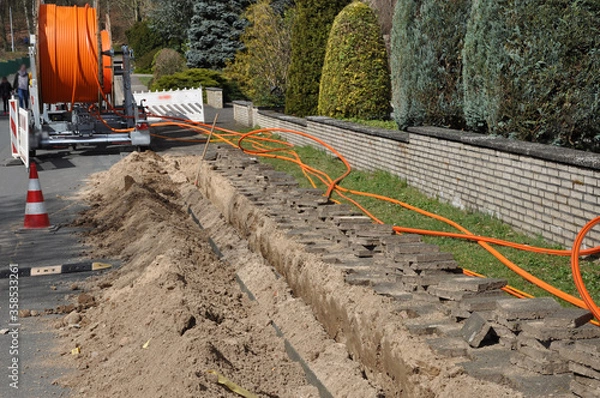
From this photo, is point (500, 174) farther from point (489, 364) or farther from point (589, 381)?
point (589, 381)

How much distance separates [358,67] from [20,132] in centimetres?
705

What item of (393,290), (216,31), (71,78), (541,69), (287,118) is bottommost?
(393,290)

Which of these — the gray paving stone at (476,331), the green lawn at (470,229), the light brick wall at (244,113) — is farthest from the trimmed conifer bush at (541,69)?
the light brick wall at (244,113)

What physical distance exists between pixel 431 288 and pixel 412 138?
5.48m

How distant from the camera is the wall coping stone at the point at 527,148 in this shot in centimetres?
666

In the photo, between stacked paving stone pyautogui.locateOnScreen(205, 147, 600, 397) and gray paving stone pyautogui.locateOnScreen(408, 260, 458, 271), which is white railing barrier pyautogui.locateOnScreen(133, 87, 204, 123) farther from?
gray paving stone pyautogui.locateOnScreen(408, 260, 458, 271)

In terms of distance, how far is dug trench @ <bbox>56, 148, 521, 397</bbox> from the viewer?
468 cm

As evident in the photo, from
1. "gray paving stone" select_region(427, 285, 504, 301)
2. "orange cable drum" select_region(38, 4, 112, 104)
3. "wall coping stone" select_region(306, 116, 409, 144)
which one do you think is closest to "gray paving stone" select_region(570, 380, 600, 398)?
"gray paving stone" select_region(427, 285, 504, 301)

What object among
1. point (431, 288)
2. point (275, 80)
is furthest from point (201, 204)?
point (275, 80)

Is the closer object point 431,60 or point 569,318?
point 569,318

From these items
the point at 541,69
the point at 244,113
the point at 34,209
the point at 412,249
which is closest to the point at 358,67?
the point at 541,69

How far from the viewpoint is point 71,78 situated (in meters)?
16.8

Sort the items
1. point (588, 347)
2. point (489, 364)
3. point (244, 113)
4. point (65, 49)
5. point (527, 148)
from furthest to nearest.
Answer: point (244, 113) → point (65, 49) → point (527, 148) → point (489, 364) → point (588, 347)

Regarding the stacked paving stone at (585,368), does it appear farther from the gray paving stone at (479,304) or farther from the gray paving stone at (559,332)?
the gray paving stone at (479,304)
